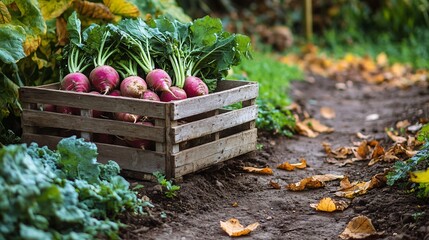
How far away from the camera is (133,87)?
147 inches

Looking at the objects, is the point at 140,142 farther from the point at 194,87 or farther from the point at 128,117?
the point at 194,87

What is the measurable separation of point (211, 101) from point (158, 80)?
311 mm

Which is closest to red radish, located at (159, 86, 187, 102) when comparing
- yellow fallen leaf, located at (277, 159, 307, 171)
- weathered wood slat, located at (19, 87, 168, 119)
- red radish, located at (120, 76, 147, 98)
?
red radish, located at (120, 76, 147, 98)

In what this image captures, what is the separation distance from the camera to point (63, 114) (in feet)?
12.5

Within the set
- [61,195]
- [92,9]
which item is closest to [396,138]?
[92,9]

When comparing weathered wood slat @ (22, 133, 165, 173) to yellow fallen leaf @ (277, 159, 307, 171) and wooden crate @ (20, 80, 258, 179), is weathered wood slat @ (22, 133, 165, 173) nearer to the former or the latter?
wooden crate @ (20, 80, 258, 179)

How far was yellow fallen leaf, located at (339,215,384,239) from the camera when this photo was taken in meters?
3.15

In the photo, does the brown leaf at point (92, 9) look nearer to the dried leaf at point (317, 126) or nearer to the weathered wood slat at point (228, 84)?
the weathered wood slat at point (228, 84)

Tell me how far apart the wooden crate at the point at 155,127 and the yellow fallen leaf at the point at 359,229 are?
3.01 ft

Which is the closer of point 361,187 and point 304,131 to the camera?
point 361,187

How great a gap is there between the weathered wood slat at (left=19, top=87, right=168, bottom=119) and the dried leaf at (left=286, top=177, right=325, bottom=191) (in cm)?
89

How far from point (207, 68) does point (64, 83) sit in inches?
34.6

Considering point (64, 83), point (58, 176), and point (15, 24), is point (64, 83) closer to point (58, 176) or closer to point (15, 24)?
point (15, 24)

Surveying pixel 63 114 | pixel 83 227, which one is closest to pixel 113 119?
pixel 63 114
